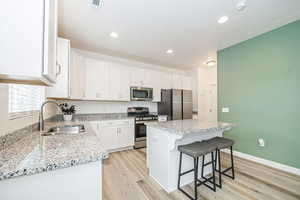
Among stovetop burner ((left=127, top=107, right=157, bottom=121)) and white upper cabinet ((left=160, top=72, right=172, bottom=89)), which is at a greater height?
white upper cabinet ((left=160, top=72, right=172, bottom=89))

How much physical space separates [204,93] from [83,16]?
4272 millimetres

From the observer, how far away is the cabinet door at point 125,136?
325 centimetres

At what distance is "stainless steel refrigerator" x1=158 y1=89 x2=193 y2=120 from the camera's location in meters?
3.97

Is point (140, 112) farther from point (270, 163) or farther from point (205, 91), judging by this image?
point (270, 163)

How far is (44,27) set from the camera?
0.67m

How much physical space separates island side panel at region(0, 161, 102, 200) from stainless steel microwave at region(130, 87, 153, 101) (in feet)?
9.52

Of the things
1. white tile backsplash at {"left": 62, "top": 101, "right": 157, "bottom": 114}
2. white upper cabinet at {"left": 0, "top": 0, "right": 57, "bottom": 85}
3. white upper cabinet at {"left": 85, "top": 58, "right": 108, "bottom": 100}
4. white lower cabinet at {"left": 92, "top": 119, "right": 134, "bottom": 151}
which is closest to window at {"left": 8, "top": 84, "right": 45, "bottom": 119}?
white upper cabinet at {"left": 0, "top": 0, "right": 57, "bottom": 85}

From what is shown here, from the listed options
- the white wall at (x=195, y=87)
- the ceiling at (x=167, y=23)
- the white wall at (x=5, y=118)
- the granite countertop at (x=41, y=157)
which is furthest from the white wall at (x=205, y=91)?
the white wall at (x=5, y=118)

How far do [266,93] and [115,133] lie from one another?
3510 mm

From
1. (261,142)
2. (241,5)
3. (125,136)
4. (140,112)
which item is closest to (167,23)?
(241,5)

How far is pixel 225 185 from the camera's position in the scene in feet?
6.11

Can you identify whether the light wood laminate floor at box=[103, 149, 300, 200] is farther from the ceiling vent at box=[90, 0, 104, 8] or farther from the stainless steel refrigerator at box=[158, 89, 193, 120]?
the ceiling vent at box=[90, 0, 104, 8]

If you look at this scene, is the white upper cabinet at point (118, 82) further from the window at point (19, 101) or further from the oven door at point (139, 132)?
the window at point (19, 101)

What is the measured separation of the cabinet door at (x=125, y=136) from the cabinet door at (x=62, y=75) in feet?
5.40
